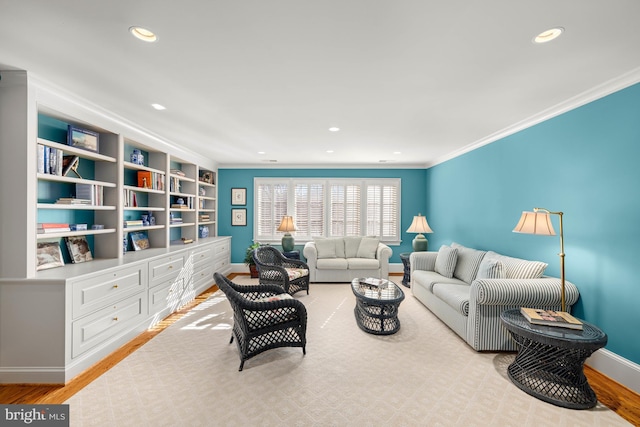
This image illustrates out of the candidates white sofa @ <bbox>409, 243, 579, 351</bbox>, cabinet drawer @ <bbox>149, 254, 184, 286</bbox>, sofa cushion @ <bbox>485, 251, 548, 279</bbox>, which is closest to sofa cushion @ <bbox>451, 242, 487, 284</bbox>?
white sofa @ <bbox>409, 243, 579, 351</bbox>

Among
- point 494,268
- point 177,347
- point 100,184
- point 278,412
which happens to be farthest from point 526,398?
point 100,184

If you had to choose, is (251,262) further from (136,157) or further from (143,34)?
(143,34)

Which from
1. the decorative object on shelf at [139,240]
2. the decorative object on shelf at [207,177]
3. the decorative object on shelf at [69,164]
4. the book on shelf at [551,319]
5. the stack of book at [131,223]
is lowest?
the book on shelf at [551,319]

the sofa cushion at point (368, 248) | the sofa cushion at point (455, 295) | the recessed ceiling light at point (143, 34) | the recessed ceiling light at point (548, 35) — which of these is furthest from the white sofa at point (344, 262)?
the recessed ceiling light at point (143, 34)

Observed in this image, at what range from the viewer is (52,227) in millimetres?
2691

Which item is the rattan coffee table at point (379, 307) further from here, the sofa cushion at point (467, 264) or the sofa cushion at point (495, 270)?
the sofa cushion at point (467, 264)

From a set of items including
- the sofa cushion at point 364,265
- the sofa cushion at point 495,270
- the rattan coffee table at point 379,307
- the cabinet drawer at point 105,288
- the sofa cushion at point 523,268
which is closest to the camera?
the cabinet drawer at point 105,288

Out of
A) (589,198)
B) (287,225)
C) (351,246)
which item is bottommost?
(351,246)

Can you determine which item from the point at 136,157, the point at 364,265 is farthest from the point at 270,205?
the point at 136,157

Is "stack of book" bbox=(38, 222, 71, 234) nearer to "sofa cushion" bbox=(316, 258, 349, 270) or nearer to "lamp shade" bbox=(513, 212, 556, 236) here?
"sofa cushion" bbox=(316, 258, 349, 270)

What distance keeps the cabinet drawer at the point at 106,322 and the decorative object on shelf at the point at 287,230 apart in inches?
119

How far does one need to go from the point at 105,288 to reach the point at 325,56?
3.03 meters

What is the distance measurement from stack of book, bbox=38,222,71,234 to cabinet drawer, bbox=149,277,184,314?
47.1 inches

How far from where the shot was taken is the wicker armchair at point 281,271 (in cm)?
450
